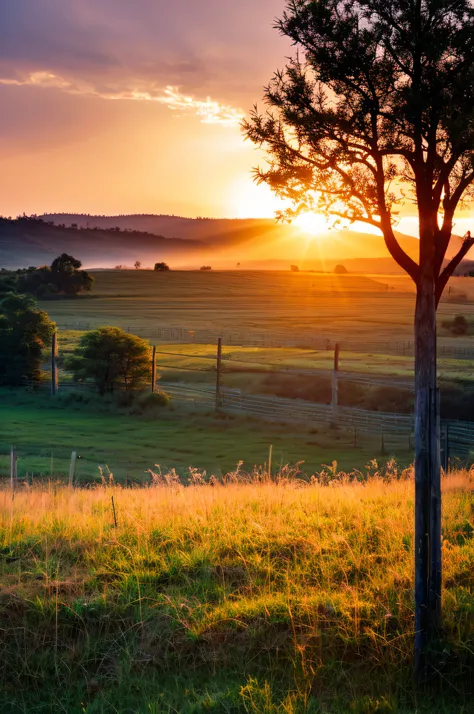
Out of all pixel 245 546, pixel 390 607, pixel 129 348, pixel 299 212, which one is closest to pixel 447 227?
pixel 299 212

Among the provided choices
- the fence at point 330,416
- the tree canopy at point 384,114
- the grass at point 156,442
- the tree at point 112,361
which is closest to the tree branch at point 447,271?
the tree canopy at point 384,114

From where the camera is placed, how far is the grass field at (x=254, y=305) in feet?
270

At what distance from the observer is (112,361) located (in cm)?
3925

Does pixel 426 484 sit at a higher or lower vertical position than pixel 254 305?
lower

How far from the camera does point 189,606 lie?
6.25m

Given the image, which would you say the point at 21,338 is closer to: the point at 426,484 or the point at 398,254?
the point at 398,254

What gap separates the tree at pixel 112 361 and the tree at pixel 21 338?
5487 millimetres

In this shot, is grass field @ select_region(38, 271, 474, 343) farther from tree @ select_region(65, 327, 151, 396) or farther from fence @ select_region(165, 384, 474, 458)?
tree @ select_region(65, 327, 151, 396)

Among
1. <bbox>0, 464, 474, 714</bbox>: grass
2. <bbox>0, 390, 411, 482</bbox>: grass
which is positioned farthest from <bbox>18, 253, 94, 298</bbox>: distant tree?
<bbox>0, 464, 474, 714</bbox>: grass

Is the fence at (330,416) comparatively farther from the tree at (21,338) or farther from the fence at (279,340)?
the fence at (279,340)

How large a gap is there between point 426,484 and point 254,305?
10761 cm

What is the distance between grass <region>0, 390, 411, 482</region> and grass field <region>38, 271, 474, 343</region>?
39220mm

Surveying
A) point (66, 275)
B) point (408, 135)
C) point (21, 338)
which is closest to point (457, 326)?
point (21, 338)

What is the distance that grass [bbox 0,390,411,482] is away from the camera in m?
22.8
